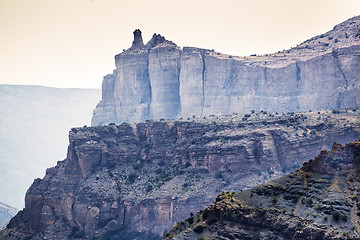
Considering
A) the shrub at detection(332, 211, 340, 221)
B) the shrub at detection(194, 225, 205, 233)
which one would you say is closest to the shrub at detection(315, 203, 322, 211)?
the shrub at detection(332, 211, 340, 221)

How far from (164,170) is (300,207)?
2383 inches

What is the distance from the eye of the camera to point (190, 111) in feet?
509

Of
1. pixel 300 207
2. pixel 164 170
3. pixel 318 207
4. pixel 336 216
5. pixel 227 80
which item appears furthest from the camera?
pixel 227 80

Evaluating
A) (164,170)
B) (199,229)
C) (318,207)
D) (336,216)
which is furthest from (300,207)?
(164,170)

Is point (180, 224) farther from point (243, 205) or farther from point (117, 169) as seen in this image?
point (117, 169)

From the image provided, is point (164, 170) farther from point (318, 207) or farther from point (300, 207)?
point (318, 207)

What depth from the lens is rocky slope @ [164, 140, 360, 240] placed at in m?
57.8

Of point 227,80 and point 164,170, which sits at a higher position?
point 227,80

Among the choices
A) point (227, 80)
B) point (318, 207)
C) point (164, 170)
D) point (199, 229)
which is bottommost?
point (164, 170)

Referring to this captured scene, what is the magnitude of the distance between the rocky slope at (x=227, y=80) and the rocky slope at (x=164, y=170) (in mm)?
13899

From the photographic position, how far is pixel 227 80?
6014 inches

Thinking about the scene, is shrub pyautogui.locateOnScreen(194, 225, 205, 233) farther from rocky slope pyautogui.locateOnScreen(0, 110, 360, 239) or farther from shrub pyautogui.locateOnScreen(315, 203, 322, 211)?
rocky slope pyautogui.locateOnScreen(0, 110, 360, 239)

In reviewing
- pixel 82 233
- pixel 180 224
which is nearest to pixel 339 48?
pixel 82 233

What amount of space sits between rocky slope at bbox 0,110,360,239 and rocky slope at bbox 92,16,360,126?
1390cm
